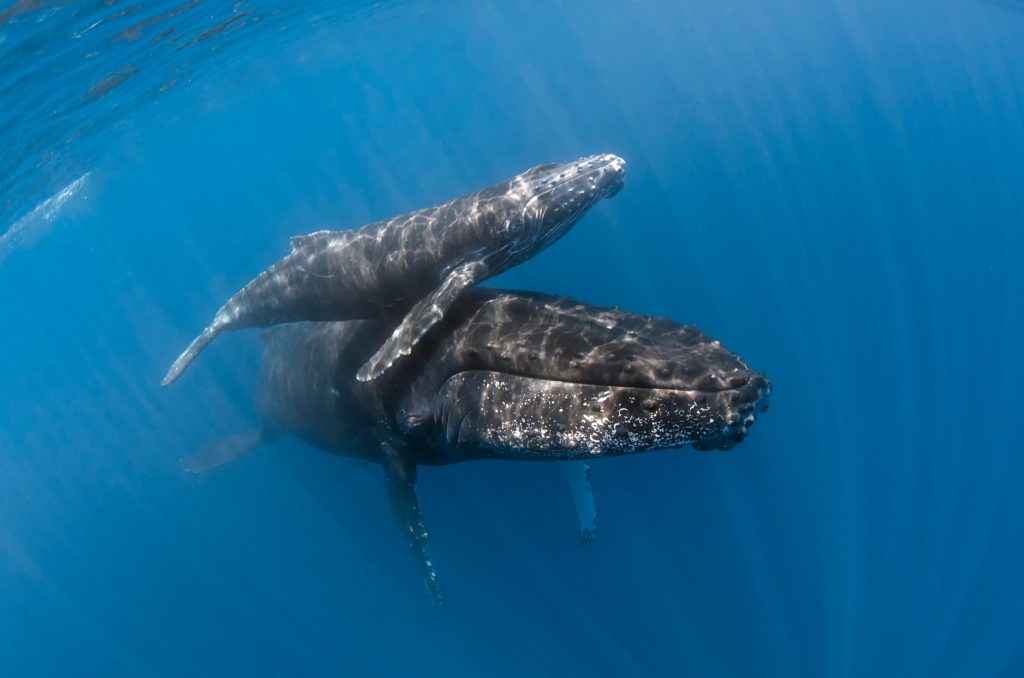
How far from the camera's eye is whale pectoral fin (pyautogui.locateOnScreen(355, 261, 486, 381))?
24.1 ft

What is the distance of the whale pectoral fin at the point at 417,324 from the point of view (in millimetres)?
7340

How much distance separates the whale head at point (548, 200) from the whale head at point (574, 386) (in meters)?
1.08

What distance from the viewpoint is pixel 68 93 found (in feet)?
76.2

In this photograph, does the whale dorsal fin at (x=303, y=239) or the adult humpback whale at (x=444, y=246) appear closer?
the adult humpback whale at (x=444, y=246)

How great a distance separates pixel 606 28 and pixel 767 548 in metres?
102

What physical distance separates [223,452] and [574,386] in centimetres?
1743

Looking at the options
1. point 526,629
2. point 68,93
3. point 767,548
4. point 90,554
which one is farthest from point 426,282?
point 90,554

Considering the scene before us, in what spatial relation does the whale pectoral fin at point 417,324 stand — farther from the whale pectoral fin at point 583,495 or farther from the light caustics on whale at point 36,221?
the light caustics on whale at point 36,221

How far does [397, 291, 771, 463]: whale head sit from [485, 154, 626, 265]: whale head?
108cm

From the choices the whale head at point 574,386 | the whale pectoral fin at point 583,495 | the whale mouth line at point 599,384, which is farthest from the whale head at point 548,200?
the whale pectoral fin at point 583,495

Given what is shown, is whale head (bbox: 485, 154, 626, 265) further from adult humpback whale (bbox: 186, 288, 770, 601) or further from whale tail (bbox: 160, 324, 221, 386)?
whale tail (bbox: 160, 324, 221, 386)

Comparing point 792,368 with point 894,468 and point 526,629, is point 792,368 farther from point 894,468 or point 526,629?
point 526,629

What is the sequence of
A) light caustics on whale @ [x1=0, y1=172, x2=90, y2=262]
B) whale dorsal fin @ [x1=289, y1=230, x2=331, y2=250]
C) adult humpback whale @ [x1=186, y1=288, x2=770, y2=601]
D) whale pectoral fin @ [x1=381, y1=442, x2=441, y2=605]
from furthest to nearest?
light caustics on whale @ [x1=0, y1=172, x2=90, y2=262] < whale dorsal fin @ [x1=289, y1=230, x2=331, y2=250] < whale pectoral fin @ [x1=381, y1=442, x2=441, y2=605] < adult humpback whale @ [x1=186, y1=288, x2=770, y2=601]

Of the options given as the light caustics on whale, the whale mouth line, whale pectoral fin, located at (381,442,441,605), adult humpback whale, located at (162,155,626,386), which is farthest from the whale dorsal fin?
the light caustics on whale
